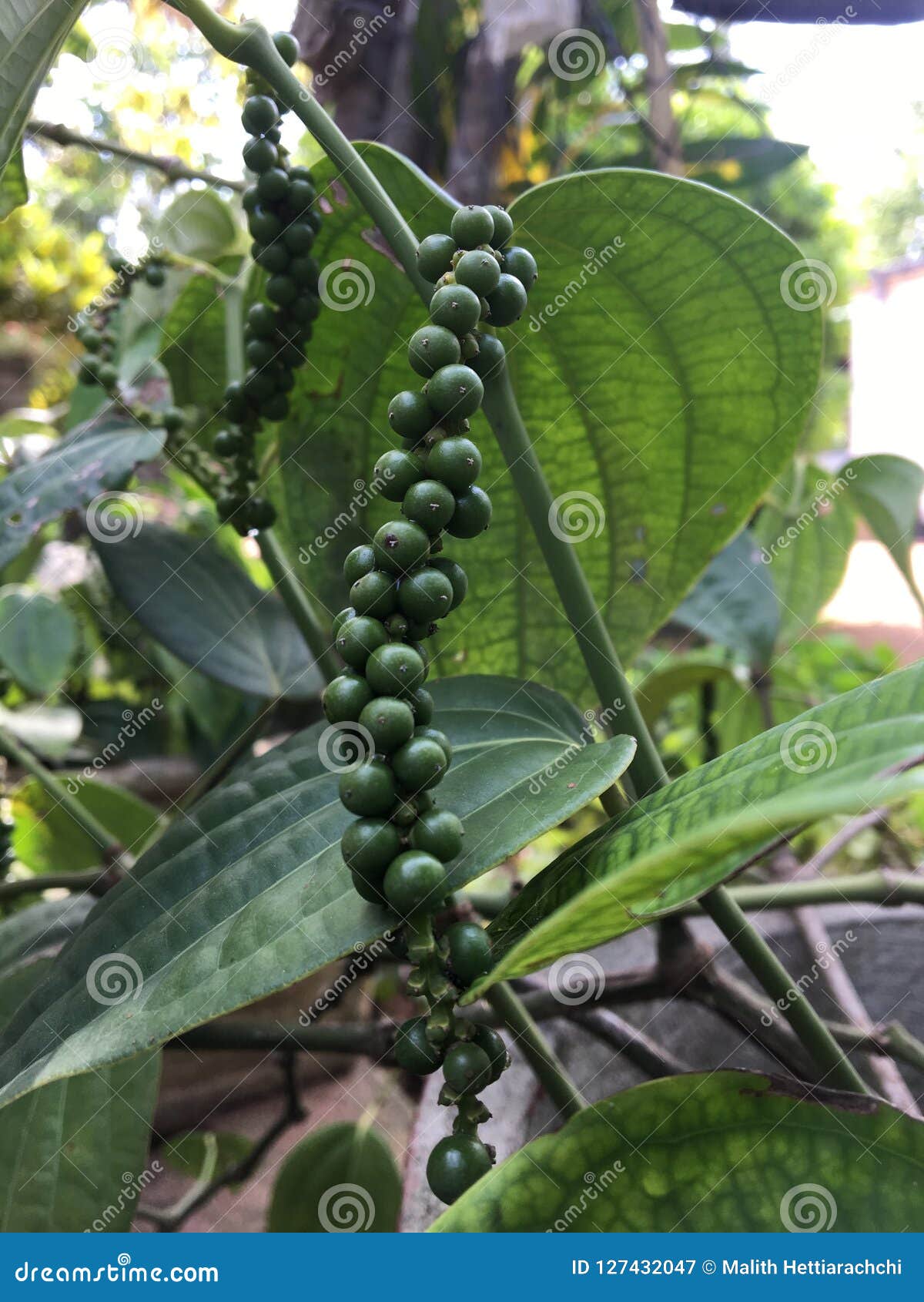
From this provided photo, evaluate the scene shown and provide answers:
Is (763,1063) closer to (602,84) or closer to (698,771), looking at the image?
(698,771)

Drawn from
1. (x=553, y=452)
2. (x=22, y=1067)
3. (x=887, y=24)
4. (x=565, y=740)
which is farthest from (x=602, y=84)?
(x=22, y=1067)

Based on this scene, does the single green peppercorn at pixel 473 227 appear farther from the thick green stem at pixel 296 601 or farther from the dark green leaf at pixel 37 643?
the dark green leaf at pixel 37 643
